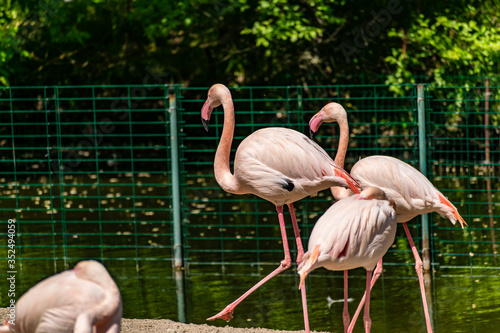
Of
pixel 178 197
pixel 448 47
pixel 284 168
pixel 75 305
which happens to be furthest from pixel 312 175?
pixel 448 47

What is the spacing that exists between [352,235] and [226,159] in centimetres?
169

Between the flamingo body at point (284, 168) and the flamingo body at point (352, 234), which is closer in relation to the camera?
the flamingo body at point (352, 234)

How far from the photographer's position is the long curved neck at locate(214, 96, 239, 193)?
5.33 meters

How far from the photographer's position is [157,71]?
51.2 ft

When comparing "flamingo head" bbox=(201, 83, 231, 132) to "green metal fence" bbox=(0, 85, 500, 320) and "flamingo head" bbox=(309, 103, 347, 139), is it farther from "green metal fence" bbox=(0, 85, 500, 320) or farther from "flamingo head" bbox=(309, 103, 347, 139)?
"green metal fence" bbox=(0, 85, 500, 320)

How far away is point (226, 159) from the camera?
5441mm

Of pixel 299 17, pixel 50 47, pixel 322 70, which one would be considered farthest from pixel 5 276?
pixel 50 47

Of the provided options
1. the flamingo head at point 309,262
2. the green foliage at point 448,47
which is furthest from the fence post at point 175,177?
the green foliage at point 448,47

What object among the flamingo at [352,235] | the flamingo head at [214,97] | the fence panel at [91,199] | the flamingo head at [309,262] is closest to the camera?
the flamingo head at [309,262]

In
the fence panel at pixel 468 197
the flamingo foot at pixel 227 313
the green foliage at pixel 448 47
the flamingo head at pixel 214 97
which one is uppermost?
the green foliage at pixel 448 47

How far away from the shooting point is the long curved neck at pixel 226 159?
533 centimetres

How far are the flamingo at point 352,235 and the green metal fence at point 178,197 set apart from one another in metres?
1.72

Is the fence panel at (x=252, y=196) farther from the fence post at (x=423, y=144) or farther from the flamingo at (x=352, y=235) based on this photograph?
the flamingo at (x=352, y=235)

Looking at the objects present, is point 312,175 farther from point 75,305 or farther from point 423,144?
point 75,305
